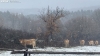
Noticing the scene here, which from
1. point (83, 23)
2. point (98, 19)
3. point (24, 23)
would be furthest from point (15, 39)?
point (24, 23)

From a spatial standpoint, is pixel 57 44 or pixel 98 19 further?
pixel 98 19

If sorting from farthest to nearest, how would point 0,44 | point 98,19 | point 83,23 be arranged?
1. point 98,19
2. point 83,23
3. point 0,44

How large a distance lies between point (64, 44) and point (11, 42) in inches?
276

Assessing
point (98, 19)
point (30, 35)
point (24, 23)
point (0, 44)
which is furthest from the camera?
point (24, 23)

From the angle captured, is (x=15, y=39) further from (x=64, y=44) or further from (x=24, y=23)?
(x=24, y=23)

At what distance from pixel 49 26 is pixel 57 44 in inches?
236

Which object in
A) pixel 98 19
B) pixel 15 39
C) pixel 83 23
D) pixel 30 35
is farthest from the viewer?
pixel 98 19

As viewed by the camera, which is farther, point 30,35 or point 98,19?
point 98,19

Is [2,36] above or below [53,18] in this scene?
below

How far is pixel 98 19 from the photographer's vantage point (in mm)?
101438

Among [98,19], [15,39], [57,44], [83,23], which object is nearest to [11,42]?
[15,39]

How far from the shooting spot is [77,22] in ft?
257

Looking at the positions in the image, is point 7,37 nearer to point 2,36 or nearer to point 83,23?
point 2,36

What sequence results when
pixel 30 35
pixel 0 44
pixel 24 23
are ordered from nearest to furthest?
1. pixel 0 44
2. pixel 30 35
3. pixel 24 23
